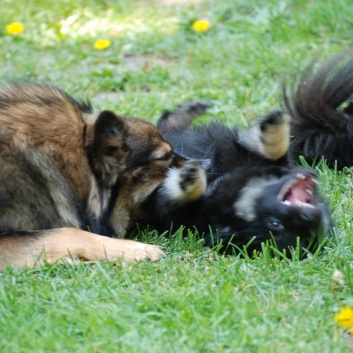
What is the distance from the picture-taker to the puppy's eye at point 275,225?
4035 millimetres

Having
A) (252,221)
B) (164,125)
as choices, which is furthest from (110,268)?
(164,125)

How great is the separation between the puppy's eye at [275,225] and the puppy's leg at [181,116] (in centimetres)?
155

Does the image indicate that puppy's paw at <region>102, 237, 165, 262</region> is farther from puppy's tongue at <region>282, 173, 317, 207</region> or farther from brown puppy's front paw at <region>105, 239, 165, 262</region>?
puppy's tongue at <region>282, 173, 317, 207</region>

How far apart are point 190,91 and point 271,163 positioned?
2.27m

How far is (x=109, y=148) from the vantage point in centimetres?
405

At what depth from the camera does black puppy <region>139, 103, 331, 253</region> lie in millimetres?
4027

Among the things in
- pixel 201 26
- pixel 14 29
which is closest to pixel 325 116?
pixel 201 26

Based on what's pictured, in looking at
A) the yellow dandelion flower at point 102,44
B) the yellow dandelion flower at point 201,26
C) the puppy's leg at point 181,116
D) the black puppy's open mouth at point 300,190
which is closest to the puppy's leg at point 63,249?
the black puppy's open mouth at point 300,190

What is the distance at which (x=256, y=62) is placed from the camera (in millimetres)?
7109

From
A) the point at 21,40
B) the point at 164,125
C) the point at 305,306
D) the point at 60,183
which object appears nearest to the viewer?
the point at 305,306

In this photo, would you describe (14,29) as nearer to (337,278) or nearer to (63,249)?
(63,249)

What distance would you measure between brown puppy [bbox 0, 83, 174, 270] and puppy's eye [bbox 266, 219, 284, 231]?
638 millimetres

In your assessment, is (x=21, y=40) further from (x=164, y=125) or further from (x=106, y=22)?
(x=164, y=125)

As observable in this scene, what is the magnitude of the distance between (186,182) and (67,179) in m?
0.67
